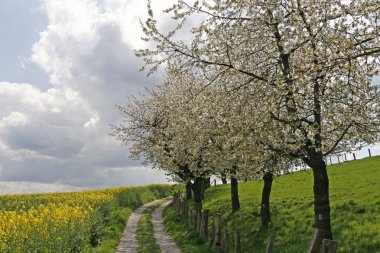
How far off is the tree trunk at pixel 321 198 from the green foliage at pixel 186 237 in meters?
6.46

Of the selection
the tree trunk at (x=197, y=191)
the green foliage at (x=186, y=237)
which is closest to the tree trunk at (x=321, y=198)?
the green foliage at (x=186, y=237)

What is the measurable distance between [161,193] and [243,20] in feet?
Answer: 198

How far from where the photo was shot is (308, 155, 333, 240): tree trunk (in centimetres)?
1423

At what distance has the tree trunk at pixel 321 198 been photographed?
1423 centimetres

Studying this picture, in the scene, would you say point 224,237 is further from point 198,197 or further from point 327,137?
point 198,197

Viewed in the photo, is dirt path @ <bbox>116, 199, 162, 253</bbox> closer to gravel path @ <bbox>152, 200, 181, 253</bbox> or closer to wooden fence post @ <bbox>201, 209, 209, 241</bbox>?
gravel path @ <bbox>152, 200, 181, 253</bbox>

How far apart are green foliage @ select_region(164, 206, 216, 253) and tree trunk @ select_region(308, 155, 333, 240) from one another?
6.46 metres

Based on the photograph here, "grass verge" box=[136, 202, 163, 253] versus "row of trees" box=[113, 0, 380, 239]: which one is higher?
"row of trees" box=[113, 0, 380, 239]

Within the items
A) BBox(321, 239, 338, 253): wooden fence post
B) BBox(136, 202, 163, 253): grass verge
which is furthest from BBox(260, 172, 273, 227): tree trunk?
BBox(321, 239, 338, 253): wooden fence post

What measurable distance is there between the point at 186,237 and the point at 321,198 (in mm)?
12051

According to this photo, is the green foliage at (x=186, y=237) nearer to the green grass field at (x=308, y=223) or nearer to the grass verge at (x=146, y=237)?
the grass verge at (x=146, y=237)

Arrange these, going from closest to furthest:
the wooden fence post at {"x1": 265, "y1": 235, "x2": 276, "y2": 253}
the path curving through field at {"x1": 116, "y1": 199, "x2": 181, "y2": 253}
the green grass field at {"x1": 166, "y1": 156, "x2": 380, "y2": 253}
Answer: the wooden fence post at {"x1": 265, "y1": 235, "x2": 276, "y2": 253}, the green grass field at {"x1": 166, "y1": 156, "x2": 380, "y2": 253}, the path curving through field at {"x1": 116, "y1": 199, "x2": 181, "y2": 253}

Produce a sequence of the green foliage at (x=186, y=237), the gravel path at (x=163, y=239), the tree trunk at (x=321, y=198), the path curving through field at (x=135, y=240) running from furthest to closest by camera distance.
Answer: the path curving through field at (x=135, y=240)
the gravel path at (x=163, y=239)
the green foliage at (x=186, y=237)
the tree trunk at (x=321, y=198)

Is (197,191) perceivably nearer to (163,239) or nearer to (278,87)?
(163,239)
